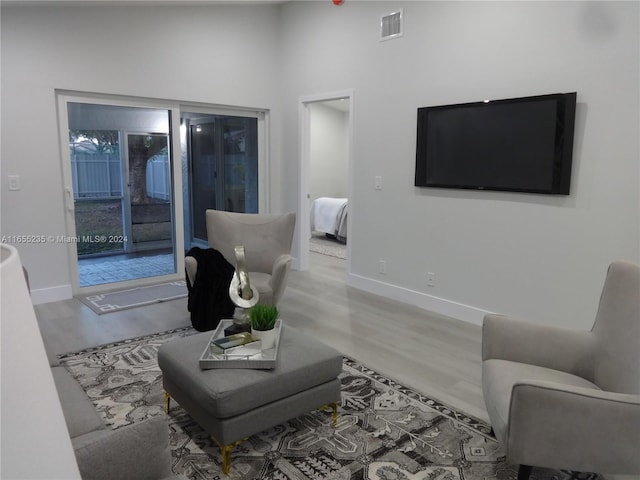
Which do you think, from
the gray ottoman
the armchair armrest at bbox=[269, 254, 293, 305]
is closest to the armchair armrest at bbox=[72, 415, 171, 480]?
the gray ottoman

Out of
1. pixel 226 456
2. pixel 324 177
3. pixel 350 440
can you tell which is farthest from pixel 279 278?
pixel 324 177

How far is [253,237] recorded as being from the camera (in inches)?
166

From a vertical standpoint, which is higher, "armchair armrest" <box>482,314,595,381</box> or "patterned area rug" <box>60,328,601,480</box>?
"armchair armrest" <box>482,314,595,381</box>

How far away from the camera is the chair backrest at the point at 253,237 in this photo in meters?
4.19

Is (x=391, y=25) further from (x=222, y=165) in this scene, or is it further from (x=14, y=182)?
(x=14, y=182)

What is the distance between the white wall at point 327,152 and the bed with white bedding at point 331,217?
1.14 meters

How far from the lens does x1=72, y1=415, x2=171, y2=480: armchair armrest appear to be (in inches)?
53.2

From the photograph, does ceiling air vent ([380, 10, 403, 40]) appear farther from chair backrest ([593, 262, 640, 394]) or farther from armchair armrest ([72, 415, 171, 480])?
armchair armrest ([72, 415, 171, 480])

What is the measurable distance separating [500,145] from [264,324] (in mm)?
2533

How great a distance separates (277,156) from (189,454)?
442 centimetres

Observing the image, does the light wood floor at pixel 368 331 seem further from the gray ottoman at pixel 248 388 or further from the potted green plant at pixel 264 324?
the potted green plant at pixel 264 324

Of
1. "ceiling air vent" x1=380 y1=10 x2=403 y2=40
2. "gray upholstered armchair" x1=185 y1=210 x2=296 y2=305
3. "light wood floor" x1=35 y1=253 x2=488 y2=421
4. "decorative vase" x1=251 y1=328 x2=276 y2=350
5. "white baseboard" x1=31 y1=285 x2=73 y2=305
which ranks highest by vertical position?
"ceiling air vent" x1=380 y1=10 x2=403 y2=40

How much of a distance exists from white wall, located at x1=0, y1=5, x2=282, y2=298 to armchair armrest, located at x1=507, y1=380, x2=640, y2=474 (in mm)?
4377

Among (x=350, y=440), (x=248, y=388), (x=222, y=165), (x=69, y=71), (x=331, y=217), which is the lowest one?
(x=350, y=440)
